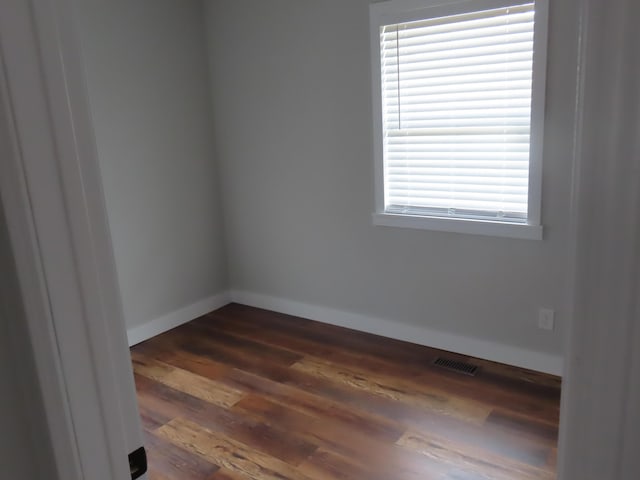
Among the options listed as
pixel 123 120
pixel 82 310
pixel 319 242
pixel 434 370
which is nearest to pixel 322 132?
pixel 319 242

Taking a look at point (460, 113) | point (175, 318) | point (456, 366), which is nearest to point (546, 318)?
point (456, 366)

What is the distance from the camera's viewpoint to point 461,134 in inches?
119

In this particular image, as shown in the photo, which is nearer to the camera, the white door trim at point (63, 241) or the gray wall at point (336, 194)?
the white door trim at point (63, 241)

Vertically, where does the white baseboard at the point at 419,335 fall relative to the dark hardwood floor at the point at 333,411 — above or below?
above

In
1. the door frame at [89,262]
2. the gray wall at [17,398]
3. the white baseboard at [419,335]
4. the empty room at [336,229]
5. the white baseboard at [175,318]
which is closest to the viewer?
the door frame at [89,262]

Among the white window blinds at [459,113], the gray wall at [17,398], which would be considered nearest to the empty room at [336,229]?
the white window blinds at [459,113]

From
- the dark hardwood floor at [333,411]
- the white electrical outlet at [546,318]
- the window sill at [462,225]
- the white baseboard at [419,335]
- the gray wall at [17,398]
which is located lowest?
the dark hardwood floor at [333,411]

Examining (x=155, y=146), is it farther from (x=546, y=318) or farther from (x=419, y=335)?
(x=546, y=318)

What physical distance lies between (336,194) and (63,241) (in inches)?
117

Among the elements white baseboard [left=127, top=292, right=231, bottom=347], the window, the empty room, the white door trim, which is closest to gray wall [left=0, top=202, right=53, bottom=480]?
the white door trim

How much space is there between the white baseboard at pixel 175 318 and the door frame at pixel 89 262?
2.94m

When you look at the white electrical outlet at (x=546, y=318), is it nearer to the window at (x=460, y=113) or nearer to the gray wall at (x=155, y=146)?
the window at (x=460, y=113)

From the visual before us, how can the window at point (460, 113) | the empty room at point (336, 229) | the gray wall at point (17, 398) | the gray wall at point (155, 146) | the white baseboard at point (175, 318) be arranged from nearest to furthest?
the gray wall at point (17, 398), the empty room at point (336, 229), the window at point (460, 113), the gray wall at point (155, 146), the white baseboard at point (175, 318)

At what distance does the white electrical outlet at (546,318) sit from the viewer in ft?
9.71
